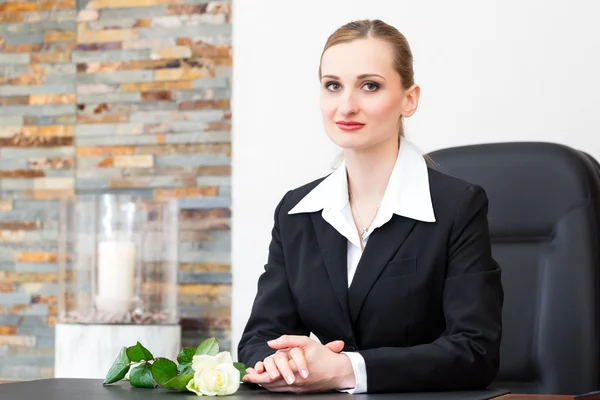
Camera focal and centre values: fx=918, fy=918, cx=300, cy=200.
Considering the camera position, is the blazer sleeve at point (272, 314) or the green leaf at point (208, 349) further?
the blazer sleeve at point (272, 314)

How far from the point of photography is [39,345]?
9.08 ft

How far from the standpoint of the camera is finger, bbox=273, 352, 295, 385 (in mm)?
1230

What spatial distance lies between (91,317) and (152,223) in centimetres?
30

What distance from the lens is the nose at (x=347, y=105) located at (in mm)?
1477

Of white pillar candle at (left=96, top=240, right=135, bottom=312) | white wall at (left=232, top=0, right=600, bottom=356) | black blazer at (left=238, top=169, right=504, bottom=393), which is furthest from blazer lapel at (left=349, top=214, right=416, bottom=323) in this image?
white pillar candle at (left=96, top=240, right=135, bottom=312)

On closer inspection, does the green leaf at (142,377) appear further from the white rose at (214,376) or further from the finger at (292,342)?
the finger at (292,342)

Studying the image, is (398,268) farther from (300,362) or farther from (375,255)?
(300,362)

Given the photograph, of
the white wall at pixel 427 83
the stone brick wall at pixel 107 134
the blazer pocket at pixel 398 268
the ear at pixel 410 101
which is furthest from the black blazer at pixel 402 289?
the stone brick wall at pixel 107 134

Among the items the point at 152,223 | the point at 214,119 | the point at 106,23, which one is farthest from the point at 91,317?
the point at 106,23

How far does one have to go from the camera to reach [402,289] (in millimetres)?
1503

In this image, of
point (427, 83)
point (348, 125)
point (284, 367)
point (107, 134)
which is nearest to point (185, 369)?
point (284, 367)

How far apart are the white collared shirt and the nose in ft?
0.50

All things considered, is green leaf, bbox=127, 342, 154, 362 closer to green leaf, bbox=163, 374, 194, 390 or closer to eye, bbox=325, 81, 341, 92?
green leaf, bbox=163, 374, 194, 390

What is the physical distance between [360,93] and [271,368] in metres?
0.51
